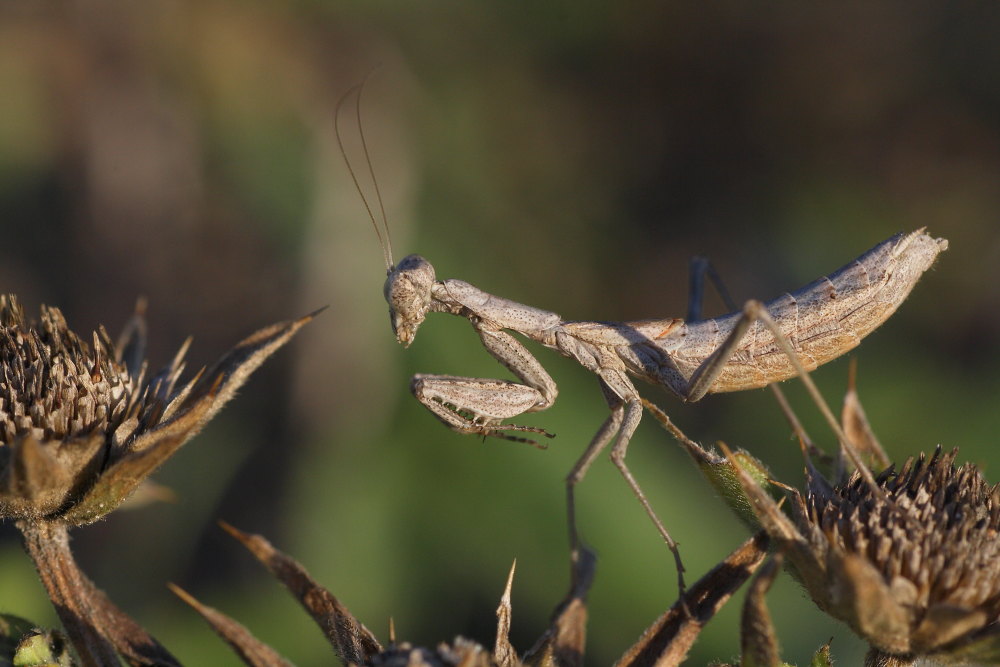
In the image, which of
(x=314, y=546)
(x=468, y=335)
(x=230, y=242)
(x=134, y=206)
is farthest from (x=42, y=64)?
(x=314, y=546)

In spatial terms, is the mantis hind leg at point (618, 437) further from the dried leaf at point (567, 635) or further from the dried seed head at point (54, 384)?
the dried seed head at point (54, 384)

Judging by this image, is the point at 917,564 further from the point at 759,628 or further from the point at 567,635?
the point at 567,635

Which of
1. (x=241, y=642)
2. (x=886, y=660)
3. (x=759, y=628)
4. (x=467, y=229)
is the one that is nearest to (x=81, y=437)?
(x=241, y=642)

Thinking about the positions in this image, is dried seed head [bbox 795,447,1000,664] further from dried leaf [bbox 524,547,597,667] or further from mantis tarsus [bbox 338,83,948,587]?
mantis tarsus [bbox 338,83,948,587]

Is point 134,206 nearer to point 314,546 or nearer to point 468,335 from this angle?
point 468,335

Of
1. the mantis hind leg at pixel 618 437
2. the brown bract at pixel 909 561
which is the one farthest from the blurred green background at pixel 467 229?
the brown bract at pixel 909 561

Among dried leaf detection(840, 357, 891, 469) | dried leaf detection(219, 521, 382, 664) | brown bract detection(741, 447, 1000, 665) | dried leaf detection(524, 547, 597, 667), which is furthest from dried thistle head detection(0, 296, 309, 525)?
dried leaf detection(840, 357, 891, 469)
